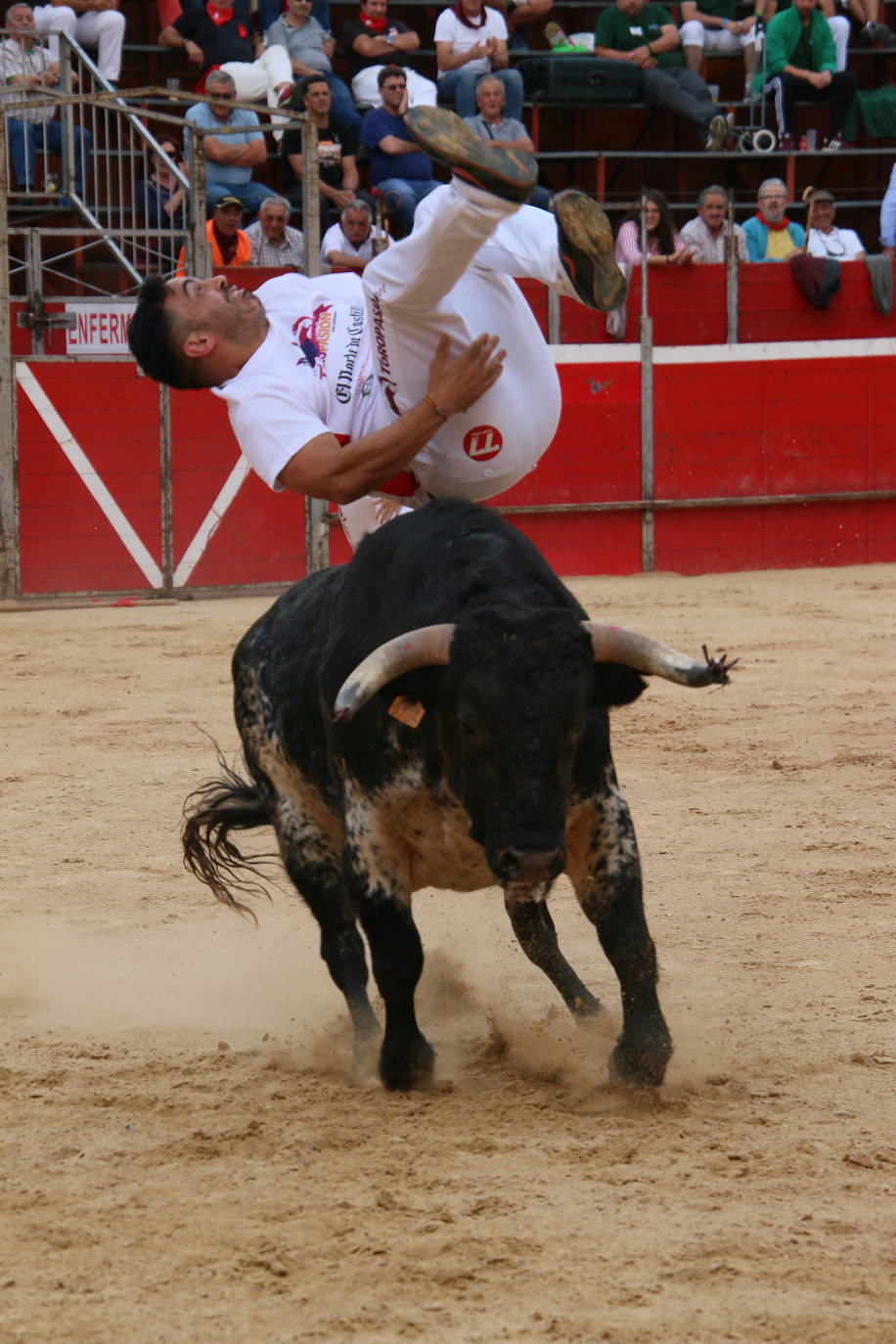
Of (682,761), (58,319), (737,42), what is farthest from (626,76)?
(682,761)

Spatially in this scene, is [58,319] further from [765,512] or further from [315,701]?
[315,701]

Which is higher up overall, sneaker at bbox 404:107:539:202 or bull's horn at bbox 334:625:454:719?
sneaker at bbox 404:107:539:202

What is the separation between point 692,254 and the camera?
11.7 meters

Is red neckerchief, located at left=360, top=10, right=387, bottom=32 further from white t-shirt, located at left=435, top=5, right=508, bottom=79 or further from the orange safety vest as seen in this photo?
the orange safety vest

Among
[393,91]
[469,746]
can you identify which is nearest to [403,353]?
[469,746]

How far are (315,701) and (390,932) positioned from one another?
61 cm

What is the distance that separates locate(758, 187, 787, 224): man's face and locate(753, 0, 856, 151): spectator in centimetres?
152

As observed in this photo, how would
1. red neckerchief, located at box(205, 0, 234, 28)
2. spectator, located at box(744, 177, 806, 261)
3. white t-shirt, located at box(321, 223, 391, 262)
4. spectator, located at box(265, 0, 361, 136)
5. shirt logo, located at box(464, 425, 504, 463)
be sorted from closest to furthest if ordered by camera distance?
shirt logo, located at box(464, 425, 504, 463) → white t-shirt, located at box(321, 223, 391, 262) → spectator, located at box(265, 0, 361, 136) → red neckerchief, located at box(205, 0, 234, 28) → spectator, located at box(744, 177, 806, 261)

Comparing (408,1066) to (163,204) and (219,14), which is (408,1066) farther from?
(219,14)

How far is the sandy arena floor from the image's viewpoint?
216 cm

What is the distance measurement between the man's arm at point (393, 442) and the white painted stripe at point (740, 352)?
26.7 ft

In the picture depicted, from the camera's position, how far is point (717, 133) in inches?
499

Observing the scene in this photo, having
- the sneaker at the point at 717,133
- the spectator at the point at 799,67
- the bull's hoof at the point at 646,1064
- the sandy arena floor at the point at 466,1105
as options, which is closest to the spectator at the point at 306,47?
the sneaker at the point at 717,133

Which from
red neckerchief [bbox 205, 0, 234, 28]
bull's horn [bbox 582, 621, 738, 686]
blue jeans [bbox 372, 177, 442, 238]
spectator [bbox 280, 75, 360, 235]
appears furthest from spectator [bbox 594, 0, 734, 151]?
bull's horn [bbox 582, 621, 738, 686]
